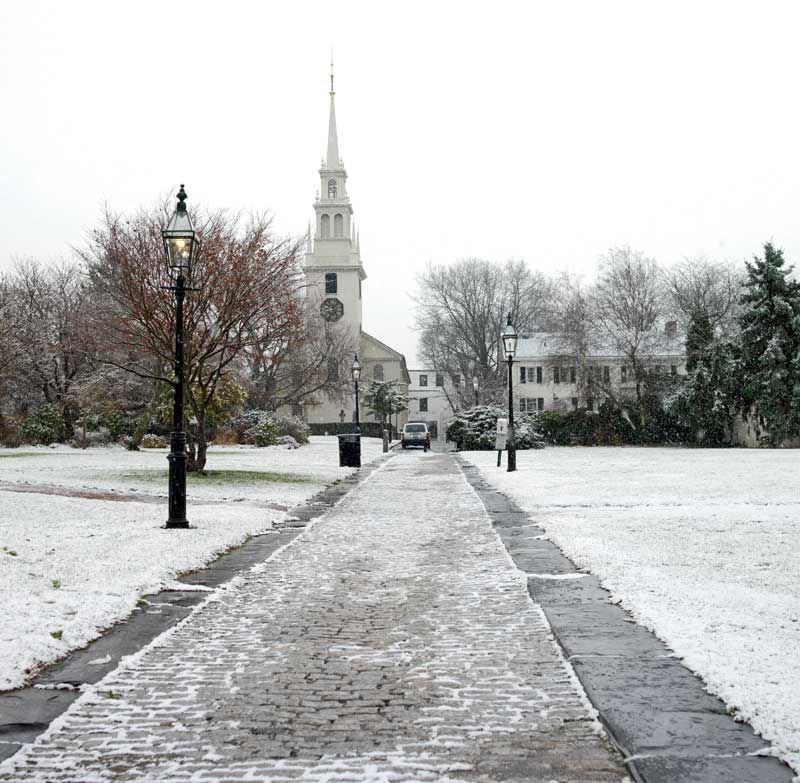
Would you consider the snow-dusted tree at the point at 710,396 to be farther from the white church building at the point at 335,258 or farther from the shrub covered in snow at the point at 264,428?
the white church building at the point at 335,258

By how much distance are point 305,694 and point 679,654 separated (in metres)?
2.18

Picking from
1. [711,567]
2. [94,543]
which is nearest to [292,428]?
[94,543]

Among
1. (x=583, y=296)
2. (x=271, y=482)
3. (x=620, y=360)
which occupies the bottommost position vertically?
(x=271, y=482)

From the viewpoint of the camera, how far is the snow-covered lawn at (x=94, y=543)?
562 centimetres

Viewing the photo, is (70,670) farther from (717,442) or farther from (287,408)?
(287,408)

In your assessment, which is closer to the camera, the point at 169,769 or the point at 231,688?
the point at 169,769

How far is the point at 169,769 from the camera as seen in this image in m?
3.41

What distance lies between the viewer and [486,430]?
45.2m

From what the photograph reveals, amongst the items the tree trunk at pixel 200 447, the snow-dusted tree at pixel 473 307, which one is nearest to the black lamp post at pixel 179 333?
the tree trunk at pixel 200 447

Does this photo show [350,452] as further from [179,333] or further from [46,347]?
[46,347]

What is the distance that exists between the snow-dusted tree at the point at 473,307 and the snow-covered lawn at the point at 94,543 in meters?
45.0

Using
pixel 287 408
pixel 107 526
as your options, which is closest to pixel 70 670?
pixel 107 526

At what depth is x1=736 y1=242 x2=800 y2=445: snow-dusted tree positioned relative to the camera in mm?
41406

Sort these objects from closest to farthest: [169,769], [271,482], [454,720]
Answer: [169,769], [454,720], [271,482]
